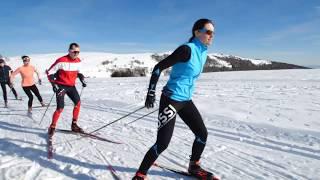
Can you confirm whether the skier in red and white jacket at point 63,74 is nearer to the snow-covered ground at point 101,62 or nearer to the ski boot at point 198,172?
the ski boot at point 198,172

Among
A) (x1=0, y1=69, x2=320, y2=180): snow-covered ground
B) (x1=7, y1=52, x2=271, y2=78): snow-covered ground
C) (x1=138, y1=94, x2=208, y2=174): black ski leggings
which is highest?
(x1=7, y1=52, x2=271, y2=78): snow-covered ground

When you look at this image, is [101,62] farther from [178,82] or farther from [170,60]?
[170,60]

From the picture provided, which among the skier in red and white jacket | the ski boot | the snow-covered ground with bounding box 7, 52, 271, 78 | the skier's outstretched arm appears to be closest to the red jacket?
the skier in red and white jacket

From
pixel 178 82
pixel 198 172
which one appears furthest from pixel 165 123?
pixel 198 172

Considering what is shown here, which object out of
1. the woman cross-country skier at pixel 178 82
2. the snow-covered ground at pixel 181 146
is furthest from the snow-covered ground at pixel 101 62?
the woman cross-country skier at pixel 178 82

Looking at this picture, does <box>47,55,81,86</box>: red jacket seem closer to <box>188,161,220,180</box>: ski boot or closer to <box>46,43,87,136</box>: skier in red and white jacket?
<box>46,43,87,136</box>: skier in red and white jacket

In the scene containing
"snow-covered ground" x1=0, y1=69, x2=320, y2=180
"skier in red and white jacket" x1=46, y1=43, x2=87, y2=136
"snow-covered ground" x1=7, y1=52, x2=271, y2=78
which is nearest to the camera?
"snow-covered ground" x1=0, y1=69, x2=320, y2=180

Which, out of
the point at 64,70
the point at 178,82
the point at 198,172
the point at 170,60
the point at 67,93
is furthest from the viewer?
the point at 67,93

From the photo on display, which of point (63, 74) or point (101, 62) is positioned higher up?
point (101, 62)

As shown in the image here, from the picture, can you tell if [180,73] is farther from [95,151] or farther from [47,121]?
[47,121]

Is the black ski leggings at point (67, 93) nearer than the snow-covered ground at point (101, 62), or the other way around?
the black ski leggings at point (67, 93)

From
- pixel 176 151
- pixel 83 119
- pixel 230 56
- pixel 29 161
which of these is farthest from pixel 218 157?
pixel 230 56

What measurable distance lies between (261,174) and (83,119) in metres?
6.10

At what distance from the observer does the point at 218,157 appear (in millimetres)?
5531
